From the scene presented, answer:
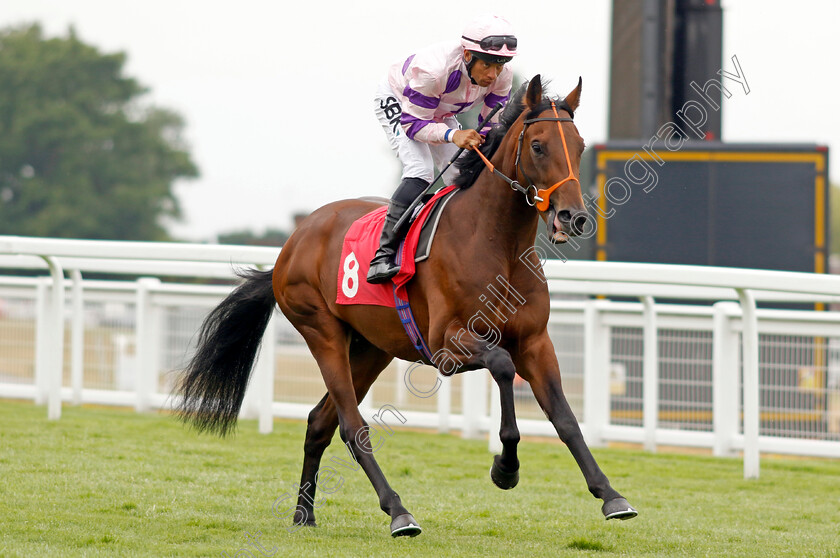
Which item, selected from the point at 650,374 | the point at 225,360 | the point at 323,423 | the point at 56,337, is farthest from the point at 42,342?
the point at 650,374

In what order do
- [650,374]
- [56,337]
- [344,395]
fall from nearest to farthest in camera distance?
1. [344,395]
2. [650,374]
3. [56,337]

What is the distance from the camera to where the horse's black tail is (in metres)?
5.49

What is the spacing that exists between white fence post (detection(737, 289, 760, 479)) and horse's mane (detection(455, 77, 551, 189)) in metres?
2.13

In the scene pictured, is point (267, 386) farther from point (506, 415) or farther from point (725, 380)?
point (506, 415)

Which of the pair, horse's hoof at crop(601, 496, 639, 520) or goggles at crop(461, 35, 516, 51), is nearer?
horse's hoof at crop(601, 496, 639, 520)

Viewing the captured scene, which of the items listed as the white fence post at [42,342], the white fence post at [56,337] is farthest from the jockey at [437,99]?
the white fence post at [42,342]

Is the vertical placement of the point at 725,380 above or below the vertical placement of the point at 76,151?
below

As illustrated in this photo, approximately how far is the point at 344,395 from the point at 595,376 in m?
2.97

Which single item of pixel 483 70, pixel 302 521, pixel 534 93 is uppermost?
pixel 483 70

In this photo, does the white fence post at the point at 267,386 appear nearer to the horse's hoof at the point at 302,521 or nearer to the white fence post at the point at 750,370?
the horse's hoof at the point at 302,521

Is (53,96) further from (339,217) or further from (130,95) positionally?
(339,217)

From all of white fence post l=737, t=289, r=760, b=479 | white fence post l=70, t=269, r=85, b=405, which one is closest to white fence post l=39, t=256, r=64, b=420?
white fence post l=70, t=269, r=85, b=405

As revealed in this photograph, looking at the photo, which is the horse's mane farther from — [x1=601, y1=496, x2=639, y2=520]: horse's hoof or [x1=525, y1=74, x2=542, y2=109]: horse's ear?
[x1=601, y1=496, x2=639, y2=520]: horse's hoof

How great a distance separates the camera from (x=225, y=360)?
5594mm
